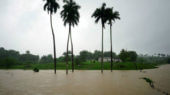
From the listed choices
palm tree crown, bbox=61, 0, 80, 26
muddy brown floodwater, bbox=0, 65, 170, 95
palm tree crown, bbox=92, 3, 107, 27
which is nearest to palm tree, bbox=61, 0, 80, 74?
palm tree crown, bbox=61, 0, 80, 26

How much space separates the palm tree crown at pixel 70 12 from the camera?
1126 inches

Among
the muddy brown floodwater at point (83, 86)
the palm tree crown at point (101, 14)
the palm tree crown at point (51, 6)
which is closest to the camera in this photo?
the muddy brown floodwater at point (83, 86)

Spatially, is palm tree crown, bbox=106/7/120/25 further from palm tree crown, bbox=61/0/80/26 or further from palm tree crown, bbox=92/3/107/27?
palm tree crown, bbox=61/0/80/26

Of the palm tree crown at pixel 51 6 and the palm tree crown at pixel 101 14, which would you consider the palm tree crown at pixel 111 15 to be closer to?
the palm tree crown at pixel 101 14

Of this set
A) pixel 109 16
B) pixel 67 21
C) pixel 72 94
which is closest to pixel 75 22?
pixel 67 21

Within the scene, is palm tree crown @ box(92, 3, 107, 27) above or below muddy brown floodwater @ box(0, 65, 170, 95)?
above

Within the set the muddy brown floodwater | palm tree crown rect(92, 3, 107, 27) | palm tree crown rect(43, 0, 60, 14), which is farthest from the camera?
palm tree crown rect(92, 3, 107, 27)

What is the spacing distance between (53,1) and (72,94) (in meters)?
22.9

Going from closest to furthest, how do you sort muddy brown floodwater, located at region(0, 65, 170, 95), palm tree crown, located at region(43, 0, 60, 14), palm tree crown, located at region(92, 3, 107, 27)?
1. muddy brown floodwater, located at region(0, 65, 170, 95)
2. palm tree crown, located at region(43, 0, 60, 14)
3. palm tree crown, located at region(92, 3, 107, 27)

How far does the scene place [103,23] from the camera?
31.0 metres

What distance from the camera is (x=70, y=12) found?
2852cm

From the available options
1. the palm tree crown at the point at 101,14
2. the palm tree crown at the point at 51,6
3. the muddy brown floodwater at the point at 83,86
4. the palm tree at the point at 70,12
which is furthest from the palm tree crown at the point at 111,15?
the muddy brown floodwater at the point at 83,86

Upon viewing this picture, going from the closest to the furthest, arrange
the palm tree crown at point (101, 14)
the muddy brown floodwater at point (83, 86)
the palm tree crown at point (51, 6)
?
the muddy brown floodwater at point (83, 86) < the palm tree crown at point (51, 6) < the palm tree crown at point (101, 14)

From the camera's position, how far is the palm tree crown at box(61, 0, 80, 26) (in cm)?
2861
